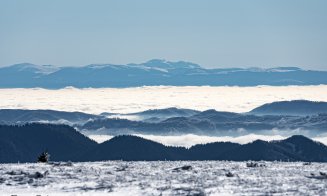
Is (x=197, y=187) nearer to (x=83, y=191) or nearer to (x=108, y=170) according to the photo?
(x=83, y=191)

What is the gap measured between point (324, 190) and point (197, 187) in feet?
26.1

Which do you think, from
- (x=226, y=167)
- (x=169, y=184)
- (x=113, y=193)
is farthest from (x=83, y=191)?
(x=226, y=167)

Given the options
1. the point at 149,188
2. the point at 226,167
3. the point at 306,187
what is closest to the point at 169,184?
the point at 149,188

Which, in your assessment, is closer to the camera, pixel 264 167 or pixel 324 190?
pixel 324 190

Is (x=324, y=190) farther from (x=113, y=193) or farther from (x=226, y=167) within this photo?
(x=226, y=167)

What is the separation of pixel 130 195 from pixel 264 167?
18.8m

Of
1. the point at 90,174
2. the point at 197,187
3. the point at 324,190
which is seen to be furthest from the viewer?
the point at 90,174

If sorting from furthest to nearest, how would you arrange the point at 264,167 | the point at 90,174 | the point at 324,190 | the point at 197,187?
the point at 264,167 < the point at 90,174 < the point at 197,187 < the point at 324,190

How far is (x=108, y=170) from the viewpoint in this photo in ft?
194

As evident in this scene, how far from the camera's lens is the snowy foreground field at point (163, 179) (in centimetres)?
4569

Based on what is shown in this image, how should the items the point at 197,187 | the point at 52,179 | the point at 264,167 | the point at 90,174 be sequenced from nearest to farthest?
the point at 197,187
the point at 52,179
the point at 90,174
the point at 264,167

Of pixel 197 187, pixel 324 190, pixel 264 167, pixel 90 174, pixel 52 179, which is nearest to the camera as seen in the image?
pixel 324 190

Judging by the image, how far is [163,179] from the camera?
169 feet

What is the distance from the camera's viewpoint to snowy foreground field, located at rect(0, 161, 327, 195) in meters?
45.7
